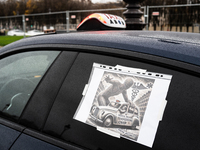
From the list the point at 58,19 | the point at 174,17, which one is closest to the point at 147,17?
the point at 174,17

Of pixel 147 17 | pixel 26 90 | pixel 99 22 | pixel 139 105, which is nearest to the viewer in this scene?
pixel 139 105

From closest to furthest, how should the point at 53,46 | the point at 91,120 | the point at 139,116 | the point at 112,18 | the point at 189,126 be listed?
the point at 189,126 < the point at 139,116 < the point at 91,120 < the point at 53,46 < the point at 112,18

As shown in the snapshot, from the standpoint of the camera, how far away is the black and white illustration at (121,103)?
105cm

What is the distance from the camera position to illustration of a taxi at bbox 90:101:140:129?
1067 mm

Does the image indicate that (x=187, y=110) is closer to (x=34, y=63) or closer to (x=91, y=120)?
(x=91, y=120)

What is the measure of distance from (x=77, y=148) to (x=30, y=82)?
68cm

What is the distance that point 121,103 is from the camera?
3.66 ft

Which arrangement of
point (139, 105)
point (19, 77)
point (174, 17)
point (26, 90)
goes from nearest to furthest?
point (139, 105)
point (26, 90)
point (19, 77)
point (174, 17)

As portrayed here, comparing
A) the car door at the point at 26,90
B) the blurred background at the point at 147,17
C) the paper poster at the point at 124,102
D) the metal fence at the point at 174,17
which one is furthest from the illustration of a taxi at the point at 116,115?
the metal fence at the point at 174,17

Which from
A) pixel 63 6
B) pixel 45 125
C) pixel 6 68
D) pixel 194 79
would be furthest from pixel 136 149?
pixel 63 6

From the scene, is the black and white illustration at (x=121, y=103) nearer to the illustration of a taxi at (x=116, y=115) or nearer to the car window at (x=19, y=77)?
the illustration of a taxi at (x=116, y=115)

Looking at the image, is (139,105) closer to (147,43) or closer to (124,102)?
(124,102)

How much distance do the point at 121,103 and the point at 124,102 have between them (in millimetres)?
16

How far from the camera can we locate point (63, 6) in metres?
51.4
